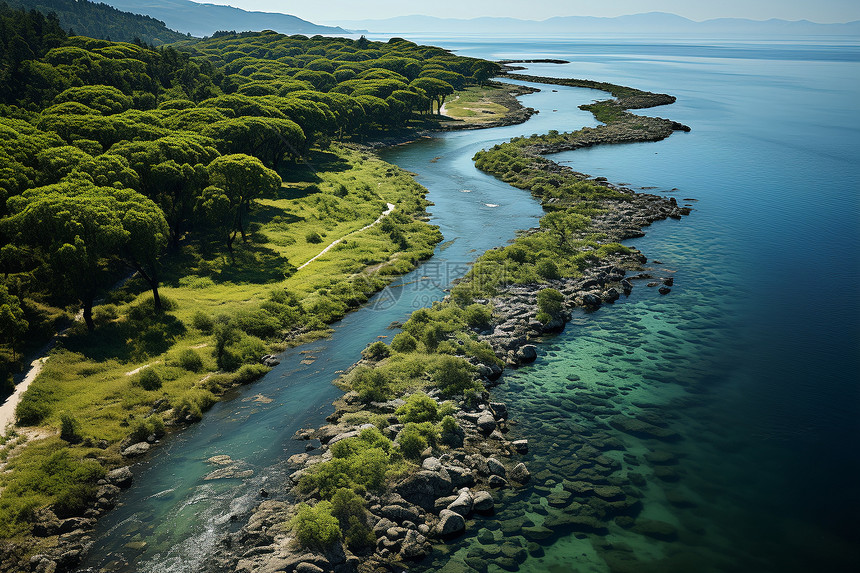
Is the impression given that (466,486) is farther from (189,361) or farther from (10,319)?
(10,319)

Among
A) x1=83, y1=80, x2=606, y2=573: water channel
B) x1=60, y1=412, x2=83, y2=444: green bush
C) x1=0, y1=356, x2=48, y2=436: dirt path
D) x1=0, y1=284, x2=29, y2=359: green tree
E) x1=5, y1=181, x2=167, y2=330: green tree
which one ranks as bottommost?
x1=83, y1=80, x2=606, y2=573: water channel

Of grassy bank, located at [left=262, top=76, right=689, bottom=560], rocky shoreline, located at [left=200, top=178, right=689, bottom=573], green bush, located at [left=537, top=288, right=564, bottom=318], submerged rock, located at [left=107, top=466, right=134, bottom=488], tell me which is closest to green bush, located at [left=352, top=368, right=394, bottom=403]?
grassy bank, located at [left=262, top=76, right=689, bottom=560]

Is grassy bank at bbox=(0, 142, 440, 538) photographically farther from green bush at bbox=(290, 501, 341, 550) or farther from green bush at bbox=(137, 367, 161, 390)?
green bush at bbox=(290, 501, 341, 550)

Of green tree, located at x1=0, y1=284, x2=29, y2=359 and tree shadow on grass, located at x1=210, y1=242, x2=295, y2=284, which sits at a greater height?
green tree, located at x1=0, y1=284, x2=29, y2=359

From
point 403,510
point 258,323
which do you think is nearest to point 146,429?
point 258,323

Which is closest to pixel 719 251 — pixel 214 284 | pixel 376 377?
pixel 376 377
